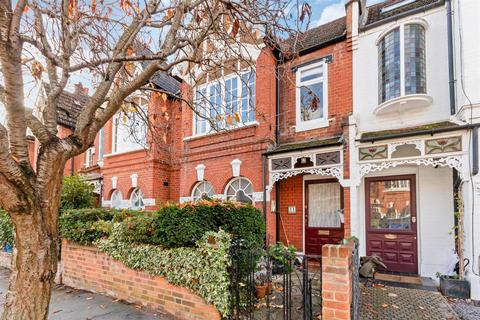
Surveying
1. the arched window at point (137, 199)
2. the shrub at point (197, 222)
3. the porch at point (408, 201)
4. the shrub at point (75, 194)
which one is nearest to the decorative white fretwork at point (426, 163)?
the porch at point (408, 201)

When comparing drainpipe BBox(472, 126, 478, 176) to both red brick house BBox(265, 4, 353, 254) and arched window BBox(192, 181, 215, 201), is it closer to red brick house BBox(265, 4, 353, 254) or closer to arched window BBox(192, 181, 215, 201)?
red brick house BBox(265, 4, 353, 254)

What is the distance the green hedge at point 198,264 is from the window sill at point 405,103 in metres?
5.53

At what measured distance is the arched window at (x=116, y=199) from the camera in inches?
500

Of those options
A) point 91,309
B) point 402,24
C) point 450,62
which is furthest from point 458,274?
point 91,309

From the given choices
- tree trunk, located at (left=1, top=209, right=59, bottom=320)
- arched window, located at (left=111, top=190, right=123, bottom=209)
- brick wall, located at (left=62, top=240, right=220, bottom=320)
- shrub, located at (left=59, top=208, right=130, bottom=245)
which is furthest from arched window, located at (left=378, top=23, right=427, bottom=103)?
arched window, located at (left=111, top=190, right=123, bottom=209)

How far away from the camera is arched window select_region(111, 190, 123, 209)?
1270 centimetres

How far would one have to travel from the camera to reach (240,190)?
970cm

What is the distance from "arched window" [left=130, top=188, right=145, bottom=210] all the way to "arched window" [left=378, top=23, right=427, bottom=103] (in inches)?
363

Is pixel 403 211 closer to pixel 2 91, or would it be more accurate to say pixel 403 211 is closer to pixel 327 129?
pixel 327 129

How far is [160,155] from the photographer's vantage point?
11453 millimetres

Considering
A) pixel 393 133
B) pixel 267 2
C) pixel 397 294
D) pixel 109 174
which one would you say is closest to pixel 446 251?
pixel 397 294

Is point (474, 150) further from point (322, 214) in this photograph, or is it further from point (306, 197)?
point (306, 197)

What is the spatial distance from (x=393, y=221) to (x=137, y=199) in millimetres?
9210

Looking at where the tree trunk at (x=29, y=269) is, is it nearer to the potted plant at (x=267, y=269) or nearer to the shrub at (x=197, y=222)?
the shrub at (x=197, y=222)
